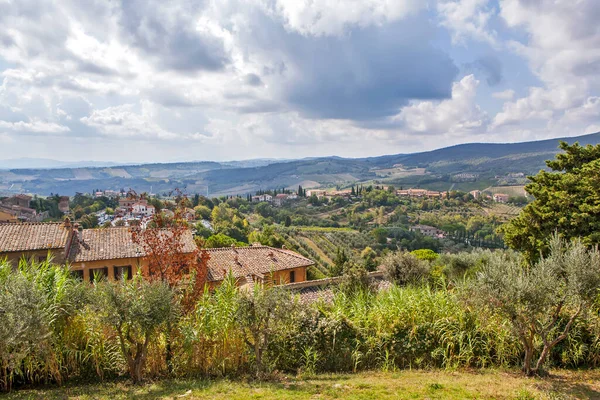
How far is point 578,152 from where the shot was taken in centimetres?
1543

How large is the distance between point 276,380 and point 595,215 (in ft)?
41.3

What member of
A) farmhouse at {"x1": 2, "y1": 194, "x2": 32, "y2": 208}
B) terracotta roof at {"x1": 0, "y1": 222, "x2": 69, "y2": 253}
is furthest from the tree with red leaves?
farmhouse at {"x1": 2, "y1": 194, "x2": 32, "y2": 208}

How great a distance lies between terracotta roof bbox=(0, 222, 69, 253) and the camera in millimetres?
22094

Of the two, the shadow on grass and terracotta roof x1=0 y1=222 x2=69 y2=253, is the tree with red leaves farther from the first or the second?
terracotta roof x1=0 y1=222 x2=69 y2=253

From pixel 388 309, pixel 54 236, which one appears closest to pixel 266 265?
pixel 54 236

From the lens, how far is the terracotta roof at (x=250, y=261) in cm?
2356

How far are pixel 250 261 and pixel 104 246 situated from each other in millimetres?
9575

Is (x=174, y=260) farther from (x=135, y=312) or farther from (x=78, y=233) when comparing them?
(x=78, y=233)

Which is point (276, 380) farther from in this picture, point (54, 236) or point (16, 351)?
point (54, 236)

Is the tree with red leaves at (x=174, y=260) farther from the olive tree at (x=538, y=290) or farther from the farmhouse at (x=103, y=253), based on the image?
the farmhouse at (x=103, y=253)

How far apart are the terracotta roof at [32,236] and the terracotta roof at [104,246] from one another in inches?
44.7

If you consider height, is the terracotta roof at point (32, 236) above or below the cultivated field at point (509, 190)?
above

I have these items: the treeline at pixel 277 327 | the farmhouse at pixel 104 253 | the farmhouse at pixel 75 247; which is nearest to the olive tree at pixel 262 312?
the treeline at pixel 277 327

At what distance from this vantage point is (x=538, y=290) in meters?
6.42
